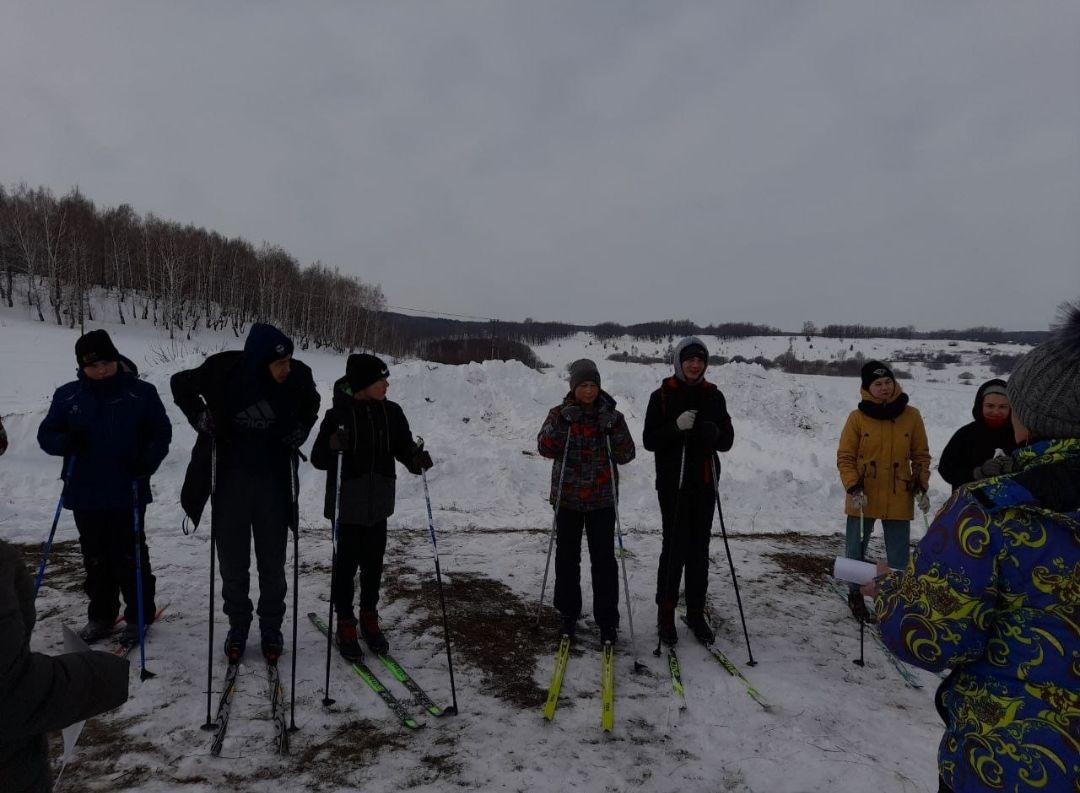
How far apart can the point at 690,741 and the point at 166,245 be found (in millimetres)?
51828

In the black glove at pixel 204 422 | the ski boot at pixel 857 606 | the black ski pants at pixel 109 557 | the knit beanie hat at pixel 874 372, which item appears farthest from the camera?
the ski boot at pixel 857 606

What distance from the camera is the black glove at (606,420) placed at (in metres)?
4.71

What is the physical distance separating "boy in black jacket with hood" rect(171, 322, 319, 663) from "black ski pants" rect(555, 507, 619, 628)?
84.3 inches

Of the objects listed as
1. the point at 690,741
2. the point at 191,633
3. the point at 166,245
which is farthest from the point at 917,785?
the point at 166,245

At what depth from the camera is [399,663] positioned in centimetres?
428

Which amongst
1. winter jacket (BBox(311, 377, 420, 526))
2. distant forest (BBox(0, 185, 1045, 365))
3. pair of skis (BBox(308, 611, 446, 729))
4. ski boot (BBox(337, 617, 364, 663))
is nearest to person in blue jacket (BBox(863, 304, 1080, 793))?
pair of skis (BBox(308, 611, 446, 729))

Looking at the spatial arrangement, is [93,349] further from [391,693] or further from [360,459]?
[391,693]

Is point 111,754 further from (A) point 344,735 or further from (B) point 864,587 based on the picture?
(B) point 864,587

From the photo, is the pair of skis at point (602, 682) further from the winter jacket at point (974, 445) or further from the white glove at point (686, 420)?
the winter jacket at point (974, 445)

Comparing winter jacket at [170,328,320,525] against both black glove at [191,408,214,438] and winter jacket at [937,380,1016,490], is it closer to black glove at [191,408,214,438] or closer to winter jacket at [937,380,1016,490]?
black glove at [191,408,214,438]

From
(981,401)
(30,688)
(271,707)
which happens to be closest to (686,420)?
(981,401)

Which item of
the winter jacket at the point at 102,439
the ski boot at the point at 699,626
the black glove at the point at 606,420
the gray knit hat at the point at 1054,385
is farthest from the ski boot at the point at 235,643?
the gray knit hat at the point at 1054,385

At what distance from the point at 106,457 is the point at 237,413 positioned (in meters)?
1.14

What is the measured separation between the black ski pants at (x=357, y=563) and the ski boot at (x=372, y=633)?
0.05 m
